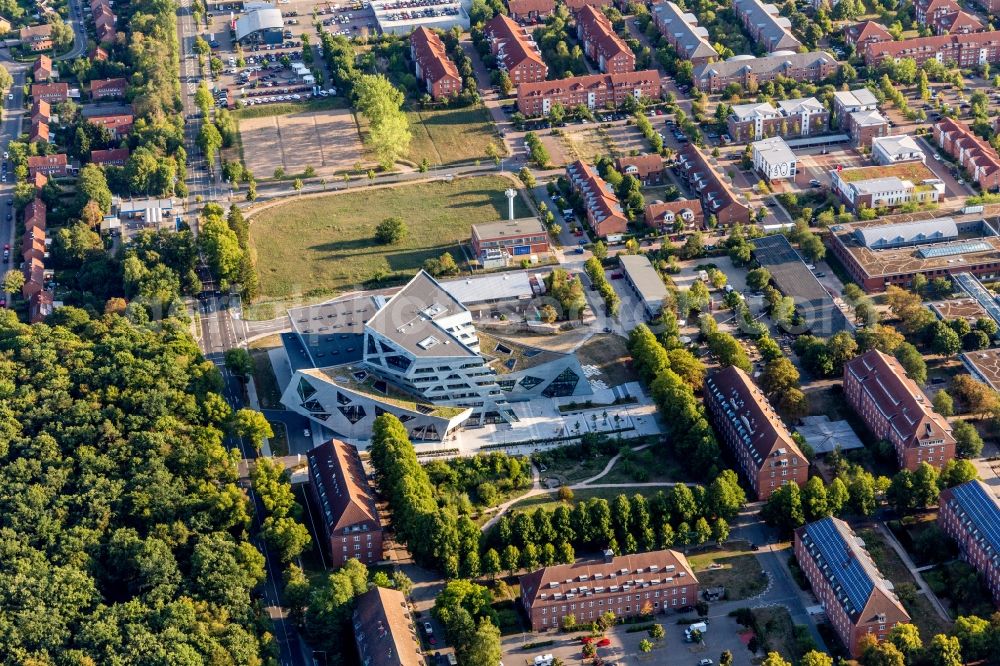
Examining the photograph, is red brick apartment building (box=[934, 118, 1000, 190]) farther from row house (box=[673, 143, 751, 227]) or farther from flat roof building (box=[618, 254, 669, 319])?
flat roof building (box=[618, 254, 669, 319])

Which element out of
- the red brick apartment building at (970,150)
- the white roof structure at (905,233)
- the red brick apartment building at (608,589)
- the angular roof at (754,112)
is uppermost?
the angular roof at (754,112)

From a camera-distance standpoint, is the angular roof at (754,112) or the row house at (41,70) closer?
the angular roof at (754,112)

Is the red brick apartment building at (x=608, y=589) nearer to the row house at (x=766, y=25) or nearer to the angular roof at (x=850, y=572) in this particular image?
the angular roof at (x=850, y=572)

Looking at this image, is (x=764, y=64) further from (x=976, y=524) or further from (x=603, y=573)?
(x=603, y=573)

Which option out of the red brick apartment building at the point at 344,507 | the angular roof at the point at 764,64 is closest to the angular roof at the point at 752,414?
the red brick apartment building at the point at 344,507

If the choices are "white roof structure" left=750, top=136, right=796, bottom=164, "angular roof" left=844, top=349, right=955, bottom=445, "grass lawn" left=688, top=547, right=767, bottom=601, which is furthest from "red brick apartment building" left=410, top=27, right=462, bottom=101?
"grass lawn" left=688, top=547, right=767, bottom=601

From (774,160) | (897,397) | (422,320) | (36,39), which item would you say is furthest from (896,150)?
(36,39)
